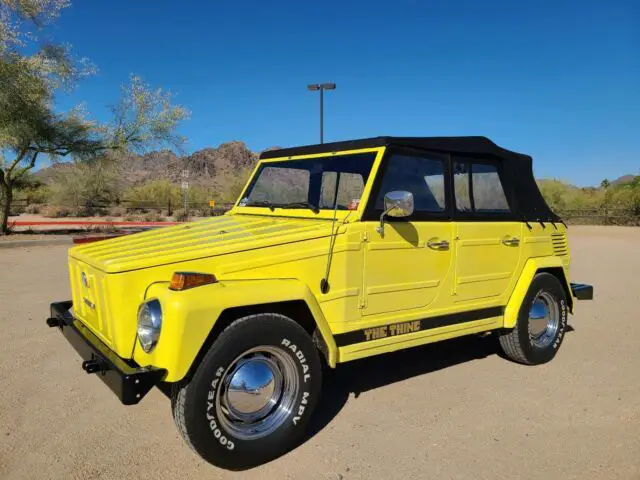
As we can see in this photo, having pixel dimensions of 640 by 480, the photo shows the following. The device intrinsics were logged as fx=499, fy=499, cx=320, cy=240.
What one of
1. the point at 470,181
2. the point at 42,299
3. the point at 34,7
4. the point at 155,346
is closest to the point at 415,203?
the point at 470,181

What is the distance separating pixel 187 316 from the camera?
2580mm

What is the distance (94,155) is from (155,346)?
1774cm

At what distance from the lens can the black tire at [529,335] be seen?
463cm

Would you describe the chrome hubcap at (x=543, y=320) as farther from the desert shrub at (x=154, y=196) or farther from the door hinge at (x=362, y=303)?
the desert shrub at (x=154, y=196)

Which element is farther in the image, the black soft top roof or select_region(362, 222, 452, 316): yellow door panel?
the black soft top roof

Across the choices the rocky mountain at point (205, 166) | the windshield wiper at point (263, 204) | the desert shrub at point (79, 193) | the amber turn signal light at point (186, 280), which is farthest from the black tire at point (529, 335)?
the rocky mountain at point (205, 166)

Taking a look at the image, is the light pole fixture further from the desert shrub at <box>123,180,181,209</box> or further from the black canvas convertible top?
the desert shrub at <box>123,180,181,209</box>

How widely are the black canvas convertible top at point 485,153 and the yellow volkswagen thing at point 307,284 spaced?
0.06 feet

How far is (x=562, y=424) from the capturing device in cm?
353

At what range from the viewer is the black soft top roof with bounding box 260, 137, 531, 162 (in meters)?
3.78

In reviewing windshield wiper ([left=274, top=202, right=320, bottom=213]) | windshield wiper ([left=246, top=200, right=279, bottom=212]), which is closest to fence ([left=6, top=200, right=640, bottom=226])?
windshield wiper ([left=246, top=200, right=279, bottom=212])

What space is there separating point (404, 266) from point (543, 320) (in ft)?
6.91

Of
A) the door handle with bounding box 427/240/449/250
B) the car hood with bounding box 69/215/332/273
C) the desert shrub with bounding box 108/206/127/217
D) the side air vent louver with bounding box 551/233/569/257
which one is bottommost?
the desert shrub with bounding box 108/206/127/217

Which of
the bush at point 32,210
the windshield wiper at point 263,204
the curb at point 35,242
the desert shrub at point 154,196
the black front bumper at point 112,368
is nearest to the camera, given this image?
the black front bumper at point 112,368
